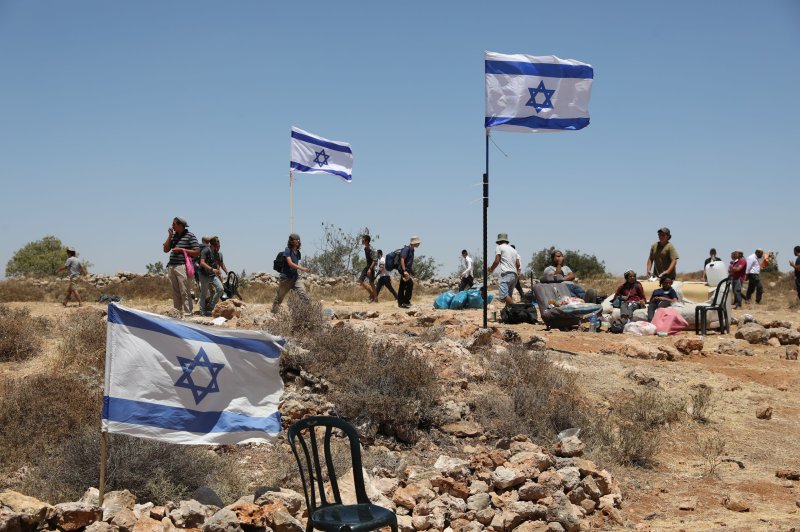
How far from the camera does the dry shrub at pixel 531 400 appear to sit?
8867 millimetres

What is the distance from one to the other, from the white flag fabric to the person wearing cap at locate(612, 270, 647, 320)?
28.5ft

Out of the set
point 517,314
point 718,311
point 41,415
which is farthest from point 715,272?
point 41,415

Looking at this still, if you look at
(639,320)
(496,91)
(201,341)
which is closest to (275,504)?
(201,341)

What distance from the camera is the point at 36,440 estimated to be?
7.35 meters

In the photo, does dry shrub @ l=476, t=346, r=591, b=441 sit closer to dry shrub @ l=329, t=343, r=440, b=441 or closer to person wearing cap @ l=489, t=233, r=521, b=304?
dry shrub @ l=329, t=343, r=440, b=441

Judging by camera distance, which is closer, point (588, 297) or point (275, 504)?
point (275, 504)

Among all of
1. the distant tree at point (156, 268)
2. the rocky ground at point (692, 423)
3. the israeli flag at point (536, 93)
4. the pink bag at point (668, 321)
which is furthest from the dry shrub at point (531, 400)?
the distant tree at point (156, 268)

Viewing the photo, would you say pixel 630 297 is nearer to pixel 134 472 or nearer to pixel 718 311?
pixel 718 311

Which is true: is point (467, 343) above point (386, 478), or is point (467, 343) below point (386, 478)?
above

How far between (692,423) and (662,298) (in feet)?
18.0

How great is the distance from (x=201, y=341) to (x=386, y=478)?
6.83ft

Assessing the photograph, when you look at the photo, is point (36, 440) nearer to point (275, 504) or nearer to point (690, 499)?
point (275, 504)

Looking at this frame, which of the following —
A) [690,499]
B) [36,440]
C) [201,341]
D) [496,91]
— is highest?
[496,91]

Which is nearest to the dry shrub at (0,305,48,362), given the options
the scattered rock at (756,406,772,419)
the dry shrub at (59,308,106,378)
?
the dry shrub at (59,308,106,378)
